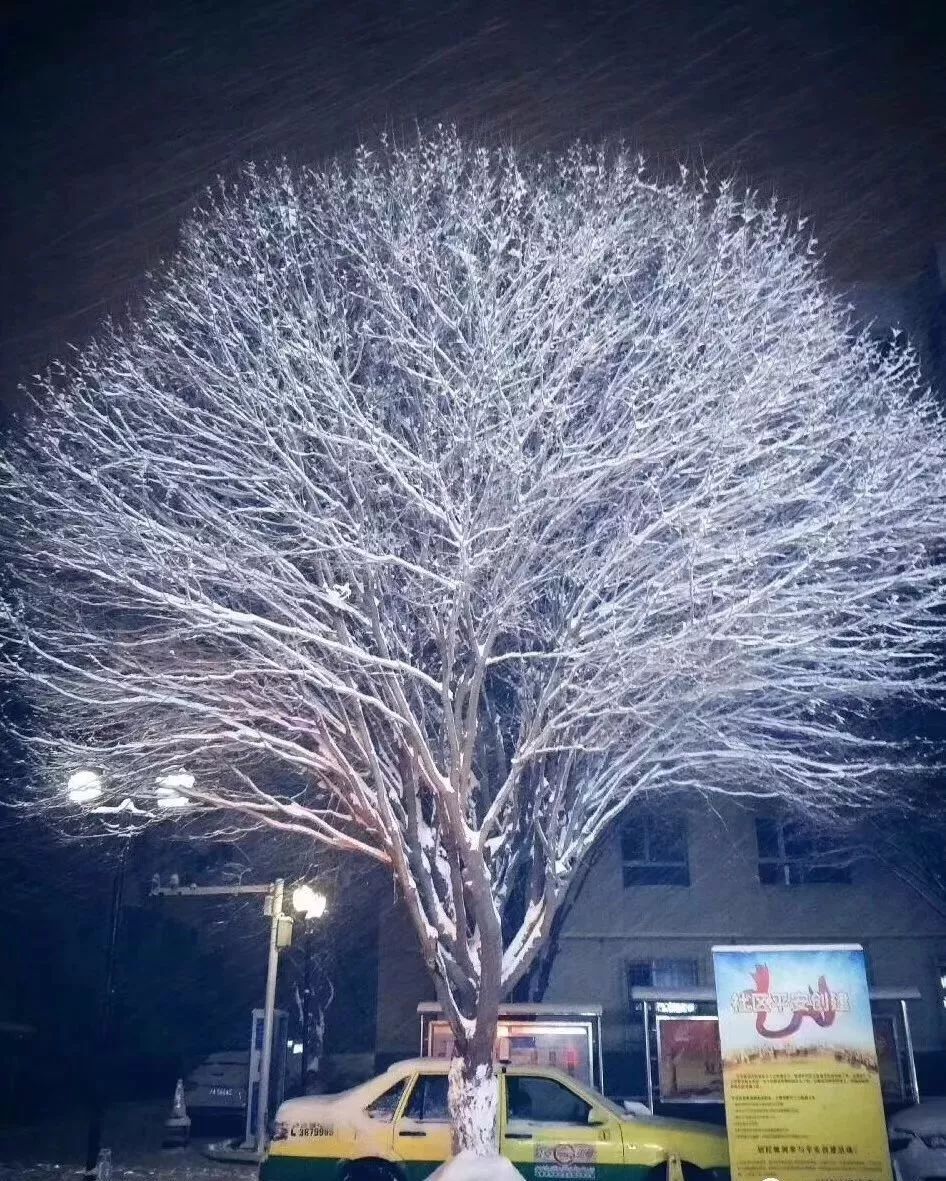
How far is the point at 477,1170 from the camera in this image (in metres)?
6.79

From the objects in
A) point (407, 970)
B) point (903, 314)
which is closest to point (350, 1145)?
point (407, 970)

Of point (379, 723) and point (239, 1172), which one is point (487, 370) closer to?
point (379, 723)

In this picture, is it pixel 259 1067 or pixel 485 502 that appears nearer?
pixel 485 502

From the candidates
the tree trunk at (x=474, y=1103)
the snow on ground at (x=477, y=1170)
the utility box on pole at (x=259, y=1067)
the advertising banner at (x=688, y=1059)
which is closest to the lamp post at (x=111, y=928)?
the utility box on pole at (x=259, y=1067)

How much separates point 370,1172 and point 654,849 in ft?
43.7

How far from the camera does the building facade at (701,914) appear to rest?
19.5 m

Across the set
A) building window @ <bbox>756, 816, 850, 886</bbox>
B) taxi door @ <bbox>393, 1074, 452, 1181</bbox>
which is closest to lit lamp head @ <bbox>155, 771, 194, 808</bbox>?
taxi door @ <bbox>393, 1074, 452, 1181</bbox>

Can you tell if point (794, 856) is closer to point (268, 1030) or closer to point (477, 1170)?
point (268, 1030)

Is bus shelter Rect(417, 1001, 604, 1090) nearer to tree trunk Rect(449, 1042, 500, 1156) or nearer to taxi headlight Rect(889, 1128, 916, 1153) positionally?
tree trunk Rect(449, 1042, 500, 1156)

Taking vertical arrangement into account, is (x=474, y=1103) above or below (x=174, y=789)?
below

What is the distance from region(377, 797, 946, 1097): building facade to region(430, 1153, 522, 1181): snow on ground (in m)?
13.2

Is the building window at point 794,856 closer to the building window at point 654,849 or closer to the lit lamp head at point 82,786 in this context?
the building window at point 654,849

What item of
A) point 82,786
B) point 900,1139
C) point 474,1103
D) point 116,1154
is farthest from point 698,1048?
point 82,786

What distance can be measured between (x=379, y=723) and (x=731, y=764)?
5.54m
